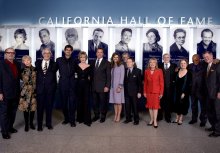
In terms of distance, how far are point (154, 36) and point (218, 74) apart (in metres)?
2.65

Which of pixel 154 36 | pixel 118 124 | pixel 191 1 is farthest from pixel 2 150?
pixel 191 1

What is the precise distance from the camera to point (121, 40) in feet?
24.5

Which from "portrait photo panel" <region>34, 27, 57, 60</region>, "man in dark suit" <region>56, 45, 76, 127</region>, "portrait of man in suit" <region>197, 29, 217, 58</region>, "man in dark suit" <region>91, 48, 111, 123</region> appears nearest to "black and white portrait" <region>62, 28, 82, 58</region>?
"portrait photo panel" <region>34, 27, 57, 60</region>

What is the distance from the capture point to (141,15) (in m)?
7.45

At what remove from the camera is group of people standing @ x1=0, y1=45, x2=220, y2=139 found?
16.8ft

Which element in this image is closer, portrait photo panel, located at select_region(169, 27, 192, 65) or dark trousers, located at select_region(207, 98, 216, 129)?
dark trousers, located at select_region(207, 98, 216, 129)

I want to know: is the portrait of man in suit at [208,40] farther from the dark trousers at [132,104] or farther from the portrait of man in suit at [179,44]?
the dark trousers at [132,104]

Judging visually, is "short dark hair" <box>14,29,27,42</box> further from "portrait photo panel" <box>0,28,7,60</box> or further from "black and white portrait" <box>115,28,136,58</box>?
"black and white portrait" <box>115,28,136,58</box>

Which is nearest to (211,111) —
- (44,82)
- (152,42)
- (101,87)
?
(101,87)

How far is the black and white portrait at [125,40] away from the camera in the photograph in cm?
745

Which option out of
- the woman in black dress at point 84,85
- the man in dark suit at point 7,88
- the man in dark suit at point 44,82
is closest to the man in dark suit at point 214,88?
the woman in black dress at point 84,85

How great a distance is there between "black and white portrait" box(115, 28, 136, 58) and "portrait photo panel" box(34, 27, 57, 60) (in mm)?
1688

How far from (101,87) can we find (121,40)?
1.87 m

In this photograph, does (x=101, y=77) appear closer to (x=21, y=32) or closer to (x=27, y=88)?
(x=27, y=88)
